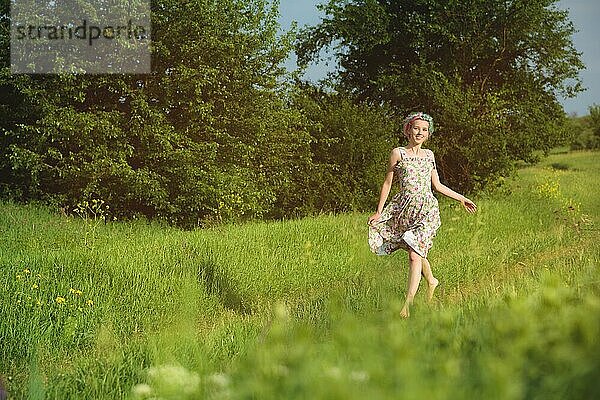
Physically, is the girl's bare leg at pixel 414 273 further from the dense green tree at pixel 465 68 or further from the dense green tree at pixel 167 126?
the dense green tree at pixel 465 68

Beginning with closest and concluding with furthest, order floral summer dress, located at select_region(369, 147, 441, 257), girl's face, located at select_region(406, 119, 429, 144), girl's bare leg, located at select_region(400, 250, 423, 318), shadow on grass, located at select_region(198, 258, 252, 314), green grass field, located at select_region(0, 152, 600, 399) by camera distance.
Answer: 1. green grass field, located at select_region(0, 152, 600, 399)
2. girl's bare leg, located at select_region(400, 250, 423, 318)
3. girl's face, located at select_region(406, 119, 429, 144)
4. floral summer dress, located at select_region(369, 147, 441, 257)
5. shadow on grass, located at select_region(198, 258, 252, 314)

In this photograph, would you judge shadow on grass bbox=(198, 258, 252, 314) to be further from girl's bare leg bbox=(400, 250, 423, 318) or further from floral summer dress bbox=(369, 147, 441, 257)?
girl's bare leg bbox=(400, 250, 423, 318)

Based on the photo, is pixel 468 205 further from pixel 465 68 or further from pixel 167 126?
pixel 465 68

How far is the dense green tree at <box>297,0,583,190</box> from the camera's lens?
69.9ft

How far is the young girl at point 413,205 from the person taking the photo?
6840 mm

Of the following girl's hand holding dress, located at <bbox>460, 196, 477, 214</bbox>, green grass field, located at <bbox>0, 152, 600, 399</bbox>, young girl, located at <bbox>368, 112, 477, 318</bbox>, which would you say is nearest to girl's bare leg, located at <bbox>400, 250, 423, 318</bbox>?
young girl, located at <bbox>368, 112, 477, 318</bbox>

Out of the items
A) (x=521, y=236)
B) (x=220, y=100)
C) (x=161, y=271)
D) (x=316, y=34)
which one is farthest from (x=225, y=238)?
(x=316, y=34)

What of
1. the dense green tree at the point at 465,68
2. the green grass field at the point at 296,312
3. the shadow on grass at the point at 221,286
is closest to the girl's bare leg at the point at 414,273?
the green grass field at the point at 296,312

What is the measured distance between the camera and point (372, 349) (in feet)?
8.20

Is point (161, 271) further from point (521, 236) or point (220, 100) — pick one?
point (220, 100)

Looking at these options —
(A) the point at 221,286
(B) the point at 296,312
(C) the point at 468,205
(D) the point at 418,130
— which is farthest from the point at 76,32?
(C) the point at 468,205

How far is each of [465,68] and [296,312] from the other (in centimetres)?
1852

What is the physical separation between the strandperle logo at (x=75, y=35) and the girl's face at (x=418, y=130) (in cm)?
1002

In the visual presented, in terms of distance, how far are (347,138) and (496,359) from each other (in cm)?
1684
